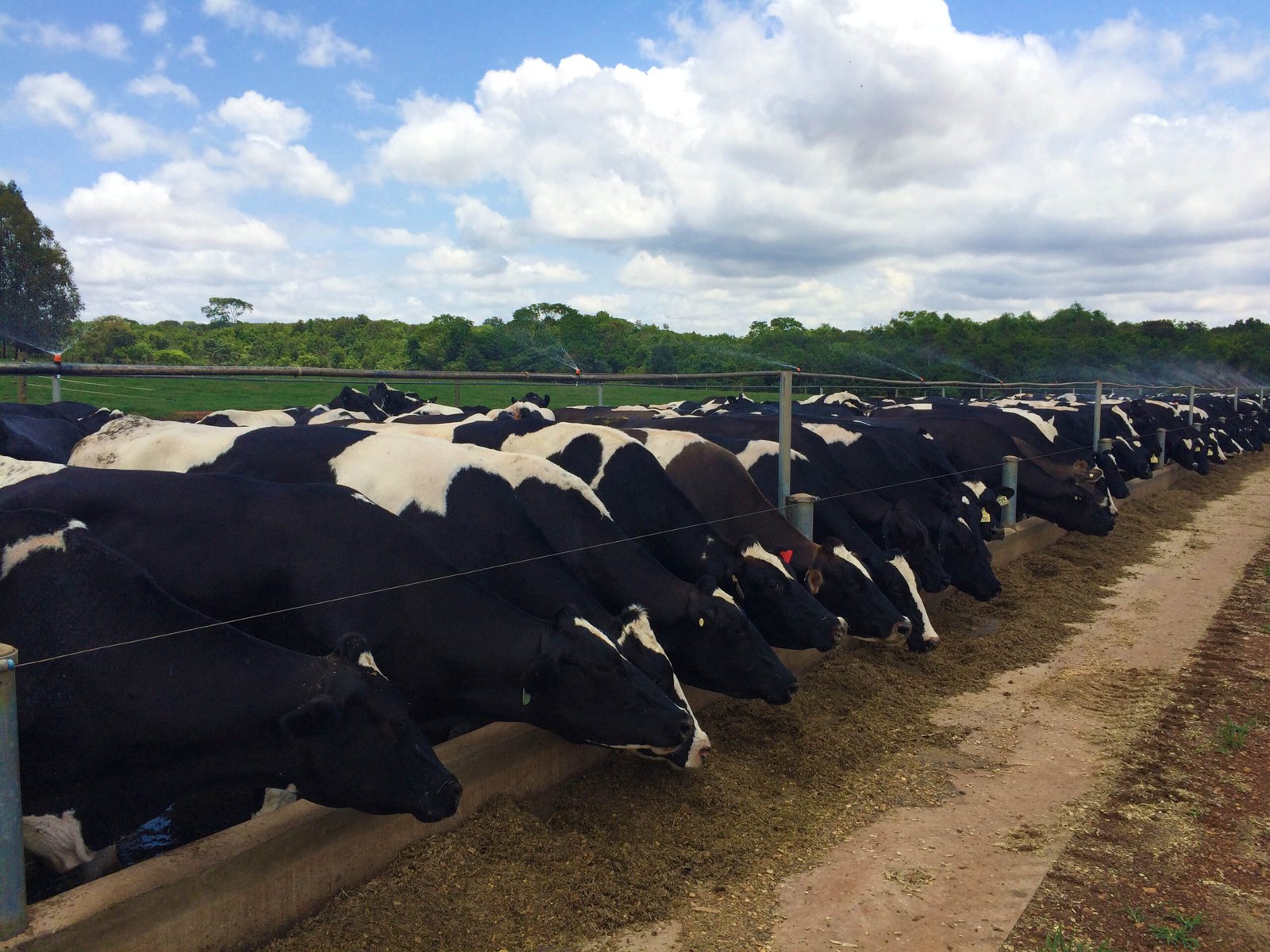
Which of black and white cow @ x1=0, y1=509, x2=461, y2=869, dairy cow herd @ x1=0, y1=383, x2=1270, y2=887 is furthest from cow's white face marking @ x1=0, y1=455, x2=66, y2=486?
black and white cow @ x1=0, y1=509, x2=461, y2=869

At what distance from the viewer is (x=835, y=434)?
30.8 ft

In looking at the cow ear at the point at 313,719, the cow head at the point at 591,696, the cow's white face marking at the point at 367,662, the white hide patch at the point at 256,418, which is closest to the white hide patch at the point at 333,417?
the white hide patch at the point at 256,418

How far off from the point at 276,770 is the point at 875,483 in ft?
22.2

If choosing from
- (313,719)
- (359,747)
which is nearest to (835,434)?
(359,747)

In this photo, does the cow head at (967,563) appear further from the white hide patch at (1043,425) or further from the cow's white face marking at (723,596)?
the white hide patch at (1043,425)

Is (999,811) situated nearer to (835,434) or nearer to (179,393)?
(835,434)

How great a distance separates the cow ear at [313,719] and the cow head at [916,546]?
17.8 ft

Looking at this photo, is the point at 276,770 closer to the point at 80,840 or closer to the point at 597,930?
the point at 80,840

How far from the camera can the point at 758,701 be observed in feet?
18.4

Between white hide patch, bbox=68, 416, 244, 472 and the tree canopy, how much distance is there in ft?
69.1

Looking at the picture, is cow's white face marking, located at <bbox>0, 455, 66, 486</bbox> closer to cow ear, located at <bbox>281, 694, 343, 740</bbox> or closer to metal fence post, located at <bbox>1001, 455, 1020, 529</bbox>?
cow ear, located at <bbox>281, 694, 343, 740</bbox>

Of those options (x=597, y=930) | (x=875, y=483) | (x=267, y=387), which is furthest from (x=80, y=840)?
(x=267, y=387)

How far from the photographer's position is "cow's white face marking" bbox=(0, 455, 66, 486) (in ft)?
14.1

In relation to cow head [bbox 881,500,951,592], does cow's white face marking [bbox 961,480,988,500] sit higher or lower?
higher
